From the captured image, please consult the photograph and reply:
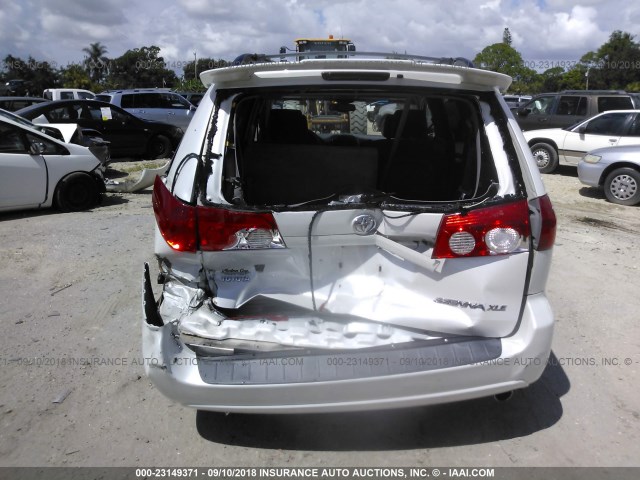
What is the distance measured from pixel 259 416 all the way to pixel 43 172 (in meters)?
6.26

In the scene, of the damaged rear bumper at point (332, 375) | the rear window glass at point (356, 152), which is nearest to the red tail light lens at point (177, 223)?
the rear window glass at point (356, 152)

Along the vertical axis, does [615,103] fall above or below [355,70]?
above

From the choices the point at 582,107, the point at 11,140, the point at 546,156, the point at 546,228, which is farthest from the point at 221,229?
the point at 582,107

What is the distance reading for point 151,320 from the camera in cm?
257

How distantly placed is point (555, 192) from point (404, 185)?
26.1ft

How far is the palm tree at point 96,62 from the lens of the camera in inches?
2908

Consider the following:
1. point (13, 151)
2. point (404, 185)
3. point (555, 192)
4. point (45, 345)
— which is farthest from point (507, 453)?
point (555, 192)

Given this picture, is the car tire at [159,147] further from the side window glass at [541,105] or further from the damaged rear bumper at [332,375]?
the damaged rear bumper at [332,375]

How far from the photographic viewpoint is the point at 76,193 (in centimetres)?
816

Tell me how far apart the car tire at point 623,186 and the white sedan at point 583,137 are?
5.56 feet

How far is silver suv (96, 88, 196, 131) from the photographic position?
16.5 metres

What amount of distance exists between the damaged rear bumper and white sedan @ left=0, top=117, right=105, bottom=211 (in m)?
6.18

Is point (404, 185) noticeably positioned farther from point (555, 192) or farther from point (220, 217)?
point (555, 192)

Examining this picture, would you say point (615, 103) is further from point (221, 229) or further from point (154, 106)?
point (221, 229)
